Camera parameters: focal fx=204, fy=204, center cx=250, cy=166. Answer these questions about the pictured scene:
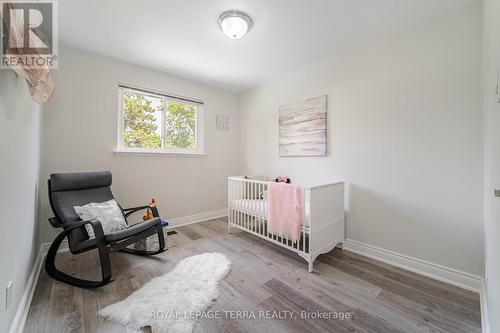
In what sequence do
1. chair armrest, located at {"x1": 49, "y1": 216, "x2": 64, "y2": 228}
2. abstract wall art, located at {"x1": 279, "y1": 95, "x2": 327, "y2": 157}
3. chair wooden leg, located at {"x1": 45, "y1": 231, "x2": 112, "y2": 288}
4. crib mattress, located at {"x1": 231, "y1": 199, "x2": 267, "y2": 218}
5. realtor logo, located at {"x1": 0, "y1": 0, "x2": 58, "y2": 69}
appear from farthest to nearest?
abstract wall art, located at {"x1": 279, "y1": 95, "x2": 327, "y2": 157} < crib mattress, located at {"x1": 231, "y1": 199, "x2": 267, "y2": 218} < chair armrest, located at {"x1": 49, "y1": 216, "x2": 64, "y2": 228} < chair wooden leg, located at {"x1": 45, "y1": 231, "x2": 112, "y2": 288} < realtor logo, located at {"x1": 0, "y1": 0, "x2": 58, "y2": 69}

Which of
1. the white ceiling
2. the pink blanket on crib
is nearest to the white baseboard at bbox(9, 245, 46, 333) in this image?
the pink blanket on crib

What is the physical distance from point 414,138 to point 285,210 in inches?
56.2

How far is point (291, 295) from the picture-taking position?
1.61 meters

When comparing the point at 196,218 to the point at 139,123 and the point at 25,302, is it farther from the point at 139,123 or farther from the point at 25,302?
the point at 25,302

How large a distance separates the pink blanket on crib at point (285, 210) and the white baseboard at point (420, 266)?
86 centimetres

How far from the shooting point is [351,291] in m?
1.65

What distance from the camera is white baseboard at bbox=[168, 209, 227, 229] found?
320 cm

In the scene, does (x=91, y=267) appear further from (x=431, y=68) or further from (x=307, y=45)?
(x=431, y=68)

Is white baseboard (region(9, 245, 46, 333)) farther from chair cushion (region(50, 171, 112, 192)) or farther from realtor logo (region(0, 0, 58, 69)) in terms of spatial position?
realtor logo (region(0, 0, 58, 69))

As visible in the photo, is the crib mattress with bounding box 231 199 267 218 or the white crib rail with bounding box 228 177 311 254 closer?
the white crib rail with bounding box 228 177 311 254

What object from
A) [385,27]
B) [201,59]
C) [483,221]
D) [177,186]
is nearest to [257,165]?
[177,186]

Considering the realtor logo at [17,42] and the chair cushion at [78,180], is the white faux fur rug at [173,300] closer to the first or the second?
the chair cushion at [78,180]

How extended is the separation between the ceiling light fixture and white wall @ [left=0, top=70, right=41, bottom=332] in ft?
5.10

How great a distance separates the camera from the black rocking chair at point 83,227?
1.68m
